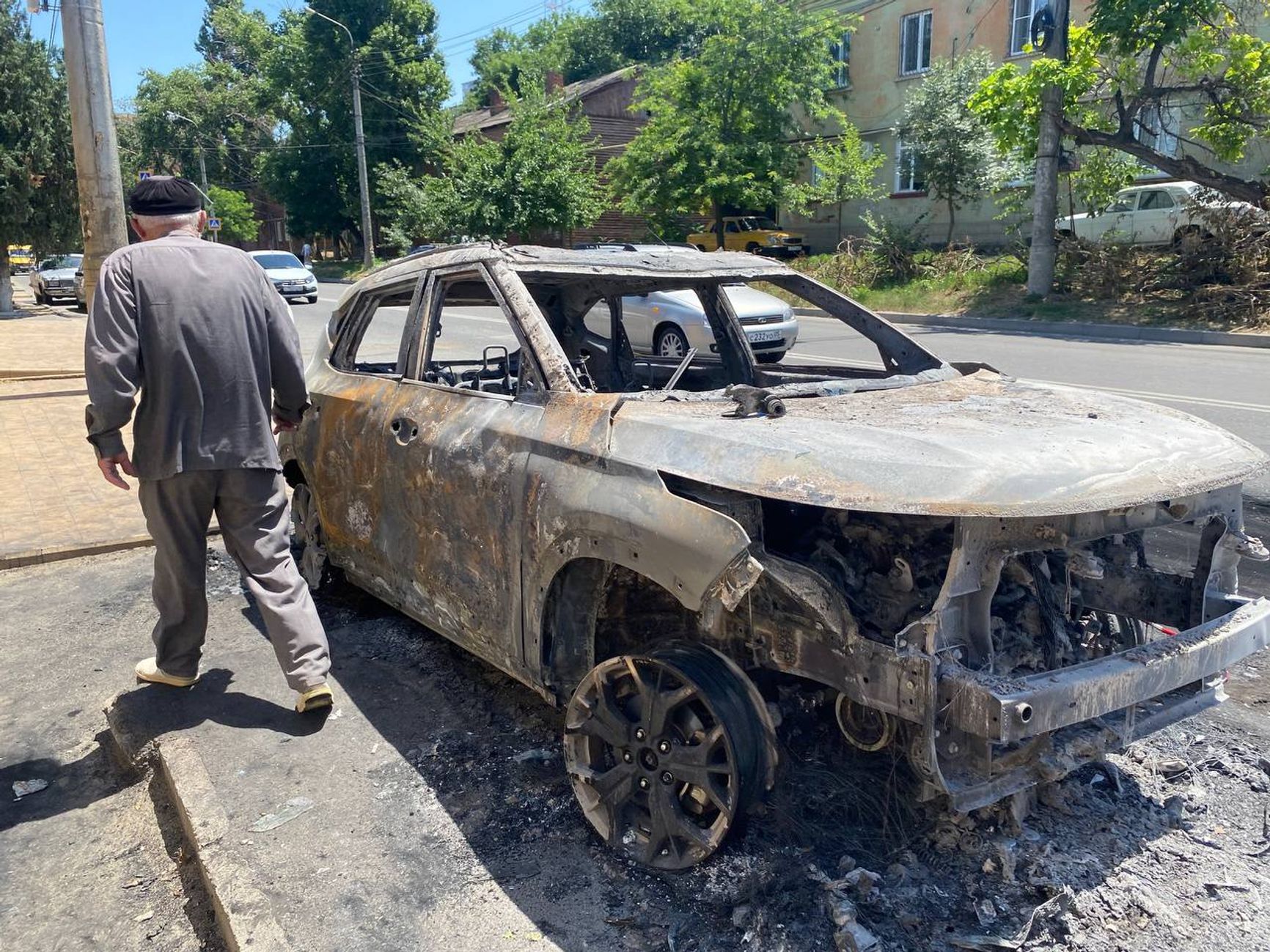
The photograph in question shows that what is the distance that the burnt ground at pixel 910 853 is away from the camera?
101 inches

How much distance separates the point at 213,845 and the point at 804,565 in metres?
1.92

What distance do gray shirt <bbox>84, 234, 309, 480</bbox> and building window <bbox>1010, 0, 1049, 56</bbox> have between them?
94.4 ft

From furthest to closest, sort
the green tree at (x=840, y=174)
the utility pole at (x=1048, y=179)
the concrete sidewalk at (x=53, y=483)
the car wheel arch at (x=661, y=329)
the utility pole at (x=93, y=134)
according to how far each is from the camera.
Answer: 1. the green tree at (x=840, y=174)
2. the utility pole at (x=1048, y=179)
3. the car wheel arch at (x=661, y=329)
4. the utility pole at (x=93, y=134)
5. the concrete sidewalk at (x=53, y=483)

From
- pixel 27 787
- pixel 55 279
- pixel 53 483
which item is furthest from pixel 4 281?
pixel 27 787

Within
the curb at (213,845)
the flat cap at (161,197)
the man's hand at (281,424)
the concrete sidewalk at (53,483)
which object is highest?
the flat cap at (161,197)

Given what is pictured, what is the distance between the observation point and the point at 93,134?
933cm

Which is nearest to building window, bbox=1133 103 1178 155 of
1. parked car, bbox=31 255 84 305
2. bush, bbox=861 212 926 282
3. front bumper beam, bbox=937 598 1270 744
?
bush, bbox=861 212 926 282

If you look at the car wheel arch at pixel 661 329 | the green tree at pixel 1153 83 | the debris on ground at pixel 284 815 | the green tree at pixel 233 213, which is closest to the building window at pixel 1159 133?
the green tree at pixel 1153 83

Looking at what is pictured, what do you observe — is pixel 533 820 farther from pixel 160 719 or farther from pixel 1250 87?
pixel 1250 87

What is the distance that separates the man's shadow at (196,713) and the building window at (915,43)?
3057cm

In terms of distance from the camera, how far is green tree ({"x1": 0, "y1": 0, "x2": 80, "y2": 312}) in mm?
24495

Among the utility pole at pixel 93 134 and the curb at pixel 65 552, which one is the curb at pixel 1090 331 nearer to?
the utility pole at pixel 93 134

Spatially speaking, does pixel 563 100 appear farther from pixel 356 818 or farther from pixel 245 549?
pixel 356 818

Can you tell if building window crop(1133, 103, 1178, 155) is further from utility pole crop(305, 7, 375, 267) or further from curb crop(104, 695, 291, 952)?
utility pole crop(305, 7, 375, 267)
